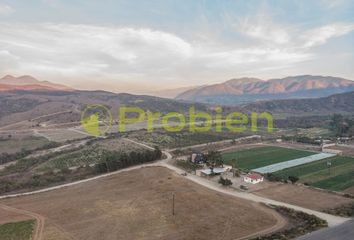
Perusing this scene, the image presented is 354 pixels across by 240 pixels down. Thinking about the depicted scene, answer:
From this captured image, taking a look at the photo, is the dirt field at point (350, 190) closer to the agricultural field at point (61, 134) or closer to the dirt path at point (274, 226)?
the dirt path at point (274, 226)

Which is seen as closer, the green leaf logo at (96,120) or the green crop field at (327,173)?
the green crop field at (327,173)

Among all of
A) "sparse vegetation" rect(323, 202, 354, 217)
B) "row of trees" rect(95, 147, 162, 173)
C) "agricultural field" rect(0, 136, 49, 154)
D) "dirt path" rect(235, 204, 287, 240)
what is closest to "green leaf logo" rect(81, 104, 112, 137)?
"agricultural field" rect(0, 136, 49, 154)

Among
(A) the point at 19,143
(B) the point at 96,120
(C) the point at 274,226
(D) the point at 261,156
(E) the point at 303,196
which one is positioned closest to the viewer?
(C) the point at 274,226

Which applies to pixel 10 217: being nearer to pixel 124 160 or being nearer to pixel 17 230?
pixel 17 230

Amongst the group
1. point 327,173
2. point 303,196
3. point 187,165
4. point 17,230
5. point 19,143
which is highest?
point 187,165

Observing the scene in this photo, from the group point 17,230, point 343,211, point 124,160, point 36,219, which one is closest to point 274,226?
point 343,211

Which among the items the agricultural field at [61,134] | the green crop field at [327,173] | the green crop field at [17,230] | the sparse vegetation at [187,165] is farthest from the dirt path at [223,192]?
the agricultural field at [61,134]

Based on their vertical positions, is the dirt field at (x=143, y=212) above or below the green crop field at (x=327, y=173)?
below
